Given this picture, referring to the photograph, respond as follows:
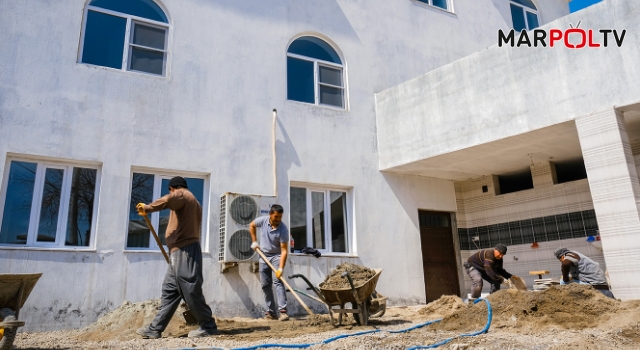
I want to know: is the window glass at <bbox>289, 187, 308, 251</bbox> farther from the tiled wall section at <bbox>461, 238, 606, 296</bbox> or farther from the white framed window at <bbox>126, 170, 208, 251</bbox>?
the tiled wall section at <bbox>461, 238, 606, 296</bbox>

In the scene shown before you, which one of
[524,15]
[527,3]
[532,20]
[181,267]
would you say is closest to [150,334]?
[181,267]

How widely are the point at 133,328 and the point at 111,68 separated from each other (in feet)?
14.7

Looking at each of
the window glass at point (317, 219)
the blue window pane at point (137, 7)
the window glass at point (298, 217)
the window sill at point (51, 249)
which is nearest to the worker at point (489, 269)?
the window glass at point (317, 219)

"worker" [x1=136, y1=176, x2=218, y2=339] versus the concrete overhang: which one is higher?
the concrete overhang

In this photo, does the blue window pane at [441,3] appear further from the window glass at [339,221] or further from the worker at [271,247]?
the worker at [271,247]

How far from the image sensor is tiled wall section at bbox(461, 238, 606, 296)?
32.1ft

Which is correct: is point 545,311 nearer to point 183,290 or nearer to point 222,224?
point 183,290

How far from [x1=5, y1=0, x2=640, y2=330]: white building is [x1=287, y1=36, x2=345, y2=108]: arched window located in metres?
0.04

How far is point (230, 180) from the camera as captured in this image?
8773 millimetres

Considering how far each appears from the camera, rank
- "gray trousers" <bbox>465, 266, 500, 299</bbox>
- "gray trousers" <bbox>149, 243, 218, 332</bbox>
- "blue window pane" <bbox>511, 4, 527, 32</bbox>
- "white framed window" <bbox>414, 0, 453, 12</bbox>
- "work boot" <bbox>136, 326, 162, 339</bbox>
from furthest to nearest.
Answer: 1. "blue window pane" <bbox>511, 4, 527, 32</bbox>
2. "white framed window" <bbox>414, 0, 453, 12</bbox>
3. "gray trousers" <bbox>465, 266, 500, 299</bbox>
4. "gray trousers" <bbox>149, 243, 218, 332</bbox>
5. "work boot" <bbox>136, 326, 162, 339</bbox>

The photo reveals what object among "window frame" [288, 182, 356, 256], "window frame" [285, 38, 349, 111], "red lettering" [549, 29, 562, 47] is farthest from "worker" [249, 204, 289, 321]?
"red lettering" [549, 29, 562, 47]

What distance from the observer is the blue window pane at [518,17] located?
1402 cm

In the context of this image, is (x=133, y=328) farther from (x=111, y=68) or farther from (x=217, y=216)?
(x=111, y=68)

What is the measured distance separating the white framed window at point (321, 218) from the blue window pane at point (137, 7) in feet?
13.7
